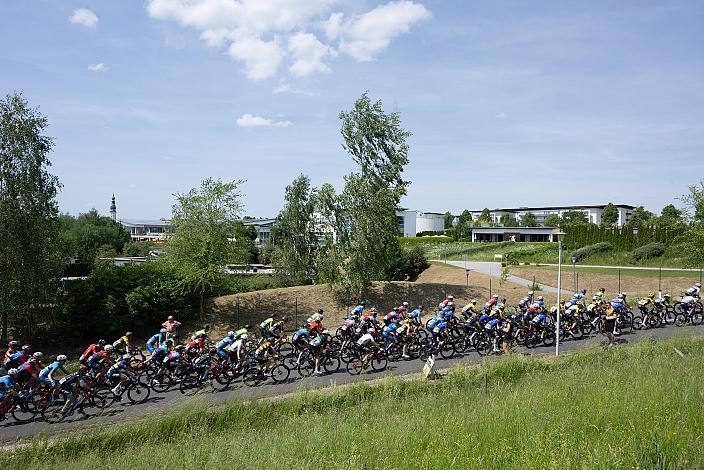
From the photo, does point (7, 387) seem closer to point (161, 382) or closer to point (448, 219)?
point (161, 382)

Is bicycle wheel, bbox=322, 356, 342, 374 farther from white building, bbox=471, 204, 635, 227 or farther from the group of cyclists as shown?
white building, bbox=471, 204, 635, 227

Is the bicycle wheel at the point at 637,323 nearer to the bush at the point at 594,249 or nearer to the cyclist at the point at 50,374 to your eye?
the cyclist at the point at 50,374

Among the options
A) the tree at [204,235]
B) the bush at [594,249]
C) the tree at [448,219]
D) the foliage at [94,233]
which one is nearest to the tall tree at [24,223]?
the tree at [204,235]

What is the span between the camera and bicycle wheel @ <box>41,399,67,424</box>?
1148 centimetres

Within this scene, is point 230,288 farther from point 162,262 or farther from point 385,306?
point 385,306

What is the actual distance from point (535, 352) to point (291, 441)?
11962 mm

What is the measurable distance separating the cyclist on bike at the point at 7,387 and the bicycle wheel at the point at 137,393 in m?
2.41

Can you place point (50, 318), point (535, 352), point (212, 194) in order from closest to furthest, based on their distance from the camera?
point (535, 352), point (50, 318), point (212, 194)

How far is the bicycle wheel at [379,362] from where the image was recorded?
48.9 feet

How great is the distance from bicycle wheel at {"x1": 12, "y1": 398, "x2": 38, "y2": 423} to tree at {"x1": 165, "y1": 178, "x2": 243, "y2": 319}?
12.1 m

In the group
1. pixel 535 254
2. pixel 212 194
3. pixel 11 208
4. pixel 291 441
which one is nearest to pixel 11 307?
pixel 11 208

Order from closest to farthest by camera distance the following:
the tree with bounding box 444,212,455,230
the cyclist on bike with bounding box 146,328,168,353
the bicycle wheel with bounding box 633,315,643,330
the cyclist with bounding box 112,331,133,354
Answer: the cyclist with bounding box 112,331,133,354
the cyclist on bike with bounding box 146,328,168,353
the bicycle wheel with bounding box 633,315,643,330
the tree with bounding box 444,212,455,230

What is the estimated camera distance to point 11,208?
21547 millimetres

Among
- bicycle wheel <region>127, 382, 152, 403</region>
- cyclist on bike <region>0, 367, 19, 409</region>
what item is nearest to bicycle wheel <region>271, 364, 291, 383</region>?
bicycle wheel <region>127, 382, 152, 403</region>
